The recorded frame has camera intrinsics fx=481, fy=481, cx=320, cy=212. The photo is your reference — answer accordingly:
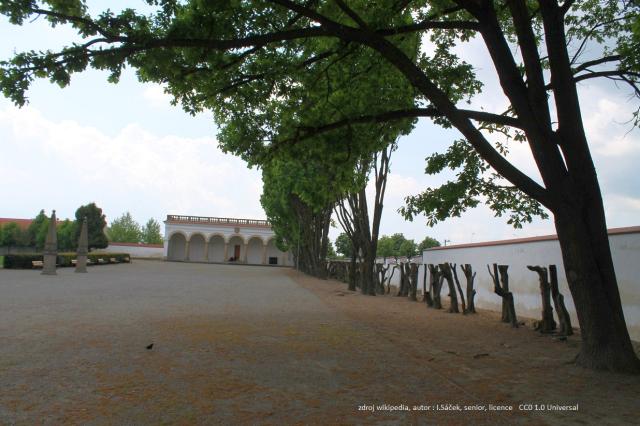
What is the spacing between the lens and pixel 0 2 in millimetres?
5734

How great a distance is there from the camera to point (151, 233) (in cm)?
10781

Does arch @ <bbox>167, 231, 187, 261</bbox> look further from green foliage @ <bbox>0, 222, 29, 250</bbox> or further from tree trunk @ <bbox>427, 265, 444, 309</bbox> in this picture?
tree trunk @ <bbox>427, 265, 444, 309</bbox>

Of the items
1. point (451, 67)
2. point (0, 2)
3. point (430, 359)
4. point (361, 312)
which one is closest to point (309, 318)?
point (361, 312)

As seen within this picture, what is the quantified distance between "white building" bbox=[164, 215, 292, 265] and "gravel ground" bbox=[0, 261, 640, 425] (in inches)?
2205

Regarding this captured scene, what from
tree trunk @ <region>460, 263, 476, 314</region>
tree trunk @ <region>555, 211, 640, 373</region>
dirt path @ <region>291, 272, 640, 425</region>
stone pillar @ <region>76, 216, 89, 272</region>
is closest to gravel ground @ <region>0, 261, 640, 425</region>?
dirt path @ <region>291, 272, 640, 425</region>

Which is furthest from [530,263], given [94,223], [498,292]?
[94,223]

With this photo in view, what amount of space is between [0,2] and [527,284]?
1249 centimetres

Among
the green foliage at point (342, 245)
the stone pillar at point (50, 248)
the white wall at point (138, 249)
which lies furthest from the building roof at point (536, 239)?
the green foliage at point (342, 245)

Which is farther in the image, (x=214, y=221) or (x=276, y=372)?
(x=214, y=221)

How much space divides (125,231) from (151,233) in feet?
27.2

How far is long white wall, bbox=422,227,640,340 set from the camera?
884cm

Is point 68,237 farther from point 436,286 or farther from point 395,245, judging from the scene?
point 395,245

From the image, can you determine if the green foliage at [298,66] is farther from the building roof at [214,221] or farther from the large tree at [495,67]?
the building roof at [214,221]

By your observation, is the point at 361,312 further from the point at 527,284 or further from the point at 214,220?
the point at 214,220
